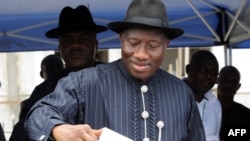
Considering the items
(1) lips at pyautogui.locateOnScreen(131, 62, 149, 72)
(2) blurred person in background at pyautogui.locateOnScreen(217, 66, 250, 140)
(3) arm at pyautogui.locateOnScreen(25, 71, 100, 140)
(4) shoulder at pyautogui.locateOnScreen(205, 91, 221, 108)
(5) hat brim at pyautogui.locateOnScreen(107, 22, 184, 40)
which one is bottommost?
(2) blurred person in background at pyautogui.locateOnScreen(217, 66, 250, 140)

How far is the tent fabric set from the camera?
166 inches

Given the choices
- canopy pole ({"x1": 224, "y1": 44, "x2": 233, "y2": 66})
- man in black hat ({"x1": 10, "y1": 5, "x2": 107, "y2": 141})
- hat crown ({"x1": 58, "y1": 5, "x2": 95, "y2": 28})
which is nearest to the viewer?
man in black hat ({"x1": 10, "y1": 5, "x2": 107, "y2": 141})

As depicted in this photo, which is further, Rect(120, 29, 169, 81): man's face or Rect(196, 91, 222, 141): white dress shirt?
Rect(196, 91, 222, 141): white dress shirt

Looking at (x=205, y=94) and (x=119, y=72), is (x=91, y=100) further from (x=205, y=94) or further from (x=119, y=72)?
(x=205, y=94)

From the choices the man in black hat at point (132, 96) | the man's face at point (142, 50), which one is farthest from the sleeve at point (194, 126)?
the man's face at point (142, 50)

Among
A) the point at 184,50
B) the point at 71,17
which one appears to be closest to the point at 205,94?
the point at 71,17

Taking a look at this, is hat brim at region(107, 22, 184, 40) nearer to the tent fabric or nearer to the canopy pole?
the tent fabric

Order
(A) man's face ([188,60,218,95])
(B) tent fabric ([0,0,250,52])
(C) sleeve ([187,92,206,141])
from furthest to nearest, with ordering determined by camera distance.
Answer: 1. (B) tent fabric ([0,0,250,52])
2. (A) man's face ([188,60,218,95])
3. (C) sleeve ([187,92,206,141])

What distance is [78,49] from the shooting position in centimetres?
268

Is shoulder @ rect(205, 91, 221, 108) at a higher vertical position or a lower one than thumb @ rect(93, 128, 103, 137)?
lower

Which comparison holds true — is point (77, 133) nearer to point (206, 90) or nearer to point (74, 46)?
point (74, 46)

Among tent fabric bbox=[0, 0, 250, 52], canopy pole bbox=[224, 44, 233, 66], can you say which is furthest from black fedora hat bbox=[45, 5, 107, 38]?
canopy pole bbox=[224, 44, 233, 66]

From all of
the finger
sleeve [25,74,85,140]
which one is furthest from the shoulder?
the finger

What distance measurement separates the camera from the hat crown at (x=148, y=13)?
1.65m
